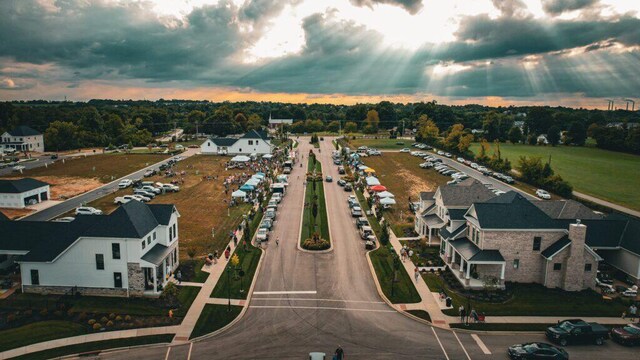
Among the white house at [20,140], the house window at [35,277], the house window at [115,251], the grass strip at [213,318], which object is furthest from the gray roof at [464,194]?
the white house at [20,140]

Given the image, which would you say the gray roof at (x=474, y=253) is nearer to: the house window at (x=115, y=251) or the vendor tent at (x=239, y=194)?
the house window at (x=115, y=251)

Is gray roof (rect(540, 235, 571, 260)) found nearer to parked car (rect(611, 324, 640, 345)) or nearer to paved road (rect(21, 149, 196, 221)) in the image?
parked car (rect(611, 324, 640, 345))

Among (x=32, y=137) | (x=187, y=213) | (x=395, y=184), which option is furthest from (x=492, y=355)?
(x=32, y=137)

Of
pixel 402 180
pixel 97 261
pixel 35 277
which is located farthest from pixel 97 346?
pixel 402 180

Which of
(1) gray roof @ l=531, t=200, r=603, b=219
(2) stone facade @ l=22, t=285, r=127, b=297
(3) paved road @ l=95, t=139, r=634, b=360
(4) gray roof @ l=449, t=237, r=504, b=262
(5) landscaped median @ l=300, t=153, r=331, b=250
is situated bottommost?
(3) paved road @ l=95, t=139, r=634, b=360

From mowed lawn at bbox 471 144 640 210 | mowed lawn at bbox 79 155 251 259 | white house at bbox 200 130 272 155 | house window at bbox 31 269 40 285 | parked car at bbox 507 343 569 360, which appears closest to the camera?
parked car at bbox 507 343 569 360

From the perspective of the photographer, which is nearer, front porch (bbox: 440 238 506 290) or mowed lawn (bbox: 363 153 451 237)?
front porch (bbox: 440 238 506 290)

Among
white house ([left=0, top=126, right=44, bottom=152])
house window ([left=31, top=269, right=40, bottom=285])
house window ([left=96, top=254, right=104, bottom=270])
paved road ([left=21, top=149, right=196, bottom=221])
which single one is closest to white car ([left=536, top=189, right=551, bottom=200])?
house window ([left=96, top=254, right=104, bottom=270])

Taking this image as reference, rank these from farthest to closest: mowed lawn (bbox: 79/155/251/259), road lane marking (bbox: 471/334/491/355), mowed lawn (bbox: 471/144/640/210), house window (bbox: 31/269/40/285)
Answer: mowed lawn (bbox: 471/144/640/210), mowed lawn (bbox: 79/155/251/259), house window (bbox: 31/269/40/285), road lane marking (bbox: 471/334/491/355)
